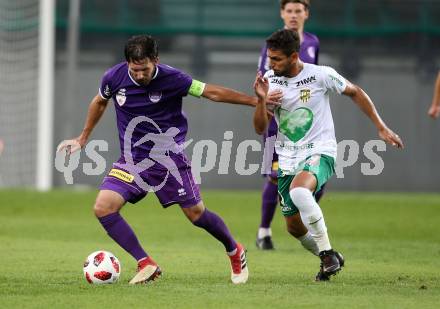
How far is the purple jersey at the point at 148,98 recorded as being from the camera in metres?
8.23

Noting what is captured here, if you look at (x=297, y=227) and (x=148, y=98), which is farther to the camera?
(x=297, y=227)

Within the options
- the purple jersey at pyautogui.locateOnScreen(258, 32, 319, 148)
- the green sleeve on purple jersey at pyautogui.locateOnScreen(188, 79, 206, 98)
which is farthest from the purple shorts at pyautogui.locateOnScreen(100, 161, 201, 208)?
the purple jersey at pyautogui.locateOnScreen(258, 32, 319, 148)

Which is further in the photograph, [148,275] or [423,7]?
[423,7]

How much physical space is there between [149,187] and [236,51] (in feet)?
55.0

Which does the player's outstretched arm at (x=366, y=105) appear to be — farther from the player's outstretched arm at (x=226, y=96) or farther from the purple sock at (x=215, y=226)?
the purple sock at (x=215, y=226)

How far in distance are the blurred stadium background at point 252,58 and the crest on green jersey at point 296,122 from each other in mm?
14729

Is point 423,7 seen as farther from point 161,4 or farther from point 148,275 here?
point 148,275

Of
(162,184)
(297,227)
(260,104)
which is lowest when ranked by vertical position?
(297,227)

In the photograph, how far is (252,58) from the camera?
80.9 feet

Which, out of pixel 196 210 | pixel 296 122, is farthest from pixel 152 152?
pixel 296 122

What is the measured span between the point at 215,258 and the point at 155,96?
8.57 feet

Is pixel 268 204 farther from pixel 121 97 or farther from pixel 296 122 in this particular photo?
pixel 121 97

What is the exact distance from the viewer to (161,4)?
24.0 meters

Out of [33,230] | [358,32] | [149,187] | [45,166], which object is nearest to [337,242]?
[33,230]
